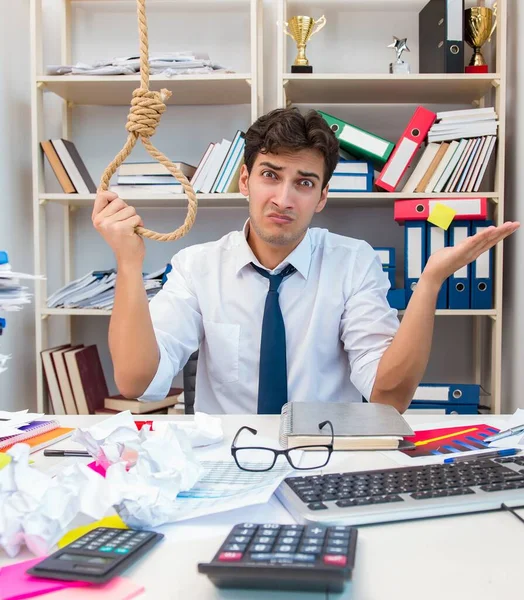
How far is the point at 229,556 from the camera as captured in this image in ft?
1.78

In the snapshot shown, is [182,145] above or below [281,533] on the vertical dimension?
above

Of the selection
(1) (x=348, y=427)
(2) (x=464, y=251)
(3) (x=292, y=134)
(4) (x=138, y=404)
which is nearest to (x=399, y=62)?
(3) (x=292, y=134)

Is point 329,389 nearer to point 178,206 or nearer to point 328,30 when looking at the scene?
point 178,206

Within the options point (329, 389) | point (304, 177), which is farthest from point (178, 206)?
point (329, 389)

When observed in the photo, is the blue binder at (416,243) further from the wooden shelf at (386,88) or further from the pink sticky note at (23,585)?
the pink sticky note at (23,585)

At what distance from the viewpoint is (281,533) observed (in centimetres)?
58

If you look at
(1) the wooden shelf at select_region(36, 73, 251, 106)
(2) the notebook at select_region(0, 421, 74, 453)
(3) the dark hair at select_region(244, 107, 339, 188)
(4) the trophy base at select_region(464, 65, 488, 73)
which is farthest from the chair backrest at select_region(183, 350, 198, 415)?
(4) the trophy base at select_region(464, 65, 488, 73)

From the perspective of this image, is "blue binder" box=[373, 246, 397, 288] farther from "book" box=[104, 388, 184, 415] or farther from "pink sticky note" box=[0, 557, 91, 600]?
"pink sticky note" box=[0, 557, 91, 600]

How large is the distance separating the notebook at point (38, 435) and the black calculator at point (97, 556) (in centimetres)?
44

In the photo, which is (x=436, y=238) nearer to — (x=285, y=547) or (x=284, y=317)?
(x=284, y=317)

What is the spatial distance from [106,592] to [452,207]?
210cm

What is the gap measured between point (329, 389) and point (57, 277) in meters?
1.64

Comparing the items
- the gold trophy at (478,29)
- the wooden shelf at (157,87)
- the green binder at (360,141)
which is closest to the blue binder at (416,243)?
the green binder at (360,141)

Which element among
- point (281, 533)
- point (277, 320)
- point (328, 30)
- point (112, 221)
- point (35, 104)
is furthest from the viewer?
point (328, 30)
